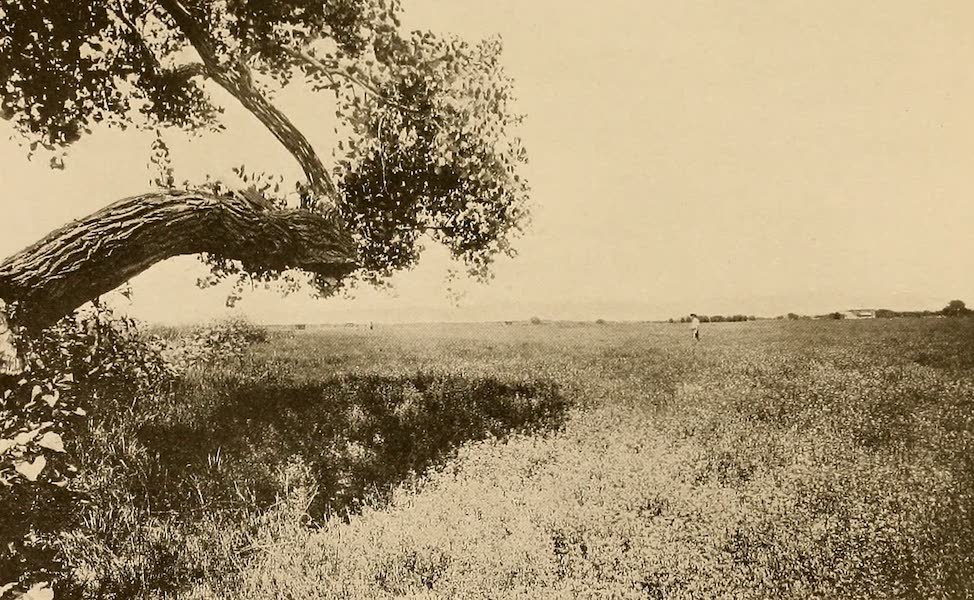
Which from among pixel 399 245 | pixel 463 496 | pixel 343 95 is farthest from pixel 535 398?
pixel 343 95

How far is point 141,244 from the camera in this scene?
4.29 meters

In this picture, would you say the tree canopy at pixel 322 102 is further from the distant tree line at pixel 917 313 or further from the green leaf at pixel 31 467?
the distant tree line at pixel 917 313

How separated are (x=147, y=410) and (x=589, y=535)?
3.82m

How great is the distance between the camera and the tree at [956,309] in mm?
4492

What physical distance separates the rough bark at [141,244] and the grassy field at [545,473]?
1.06 metres

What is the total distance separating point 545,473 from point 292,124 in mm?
3514

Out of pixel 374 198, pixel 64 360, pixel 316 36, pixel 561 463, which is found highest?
pixel 316 36

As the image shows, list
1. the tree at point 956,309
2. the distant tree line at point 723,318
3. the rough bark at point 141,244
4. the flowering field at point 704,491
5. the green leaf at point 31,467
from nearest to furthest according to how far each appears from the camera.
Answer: the flowering field at point 704,491
the green leaf at point 31,467
the rough bark at point 141,244
the tree at point 956,309
the distant tree line at point 723,318

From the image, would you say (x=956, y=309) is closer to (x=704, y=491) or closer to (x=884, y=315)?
(x=884, y=315)

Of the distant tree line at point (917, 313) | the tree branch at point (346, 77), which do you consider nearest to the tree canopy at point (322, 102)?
the tree branch at point (346, 77)

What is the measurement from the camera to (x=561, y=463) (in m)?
4.84

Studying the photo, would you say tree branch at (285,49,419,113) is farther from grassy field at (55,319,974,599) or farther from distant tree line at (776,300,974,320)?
distant tree line at (776,300,974,320)

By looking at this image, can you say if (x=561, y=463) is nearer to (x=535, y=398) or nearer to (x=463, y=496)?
(x=463, y=496)

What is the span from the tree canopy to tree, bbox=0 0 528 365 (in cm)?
1
